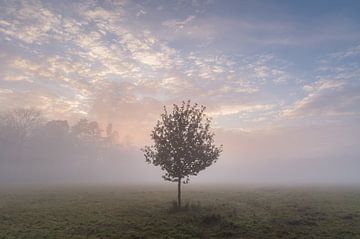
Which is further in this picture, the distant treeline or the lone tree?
the distant treeline

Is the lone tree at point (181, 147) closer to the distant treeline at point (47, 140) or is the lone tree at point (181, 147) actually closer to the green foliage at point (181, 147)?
the green foliage at point (181, 147)

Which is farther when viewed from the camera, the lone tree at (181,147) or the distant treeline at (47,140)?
the distant treeline at (47,140)

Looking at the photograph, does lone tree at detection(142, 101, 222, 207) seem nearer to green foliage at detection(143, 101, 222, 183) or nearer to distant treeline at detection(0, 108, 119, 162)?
green foliage at detection(143, 101, 222, 183)

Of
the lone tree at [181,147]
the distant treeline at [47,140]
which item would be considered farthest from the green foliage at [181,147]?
the distant treeline at [47,140]

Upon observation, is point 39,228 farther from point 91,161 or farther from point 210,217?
point 91,161

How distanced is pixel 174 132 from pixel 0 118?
125655 millimetres

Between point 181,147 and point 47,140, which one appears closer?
point 181,147

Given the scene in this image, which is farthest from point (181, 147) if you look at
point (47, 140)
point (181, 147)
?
point (47, 140)

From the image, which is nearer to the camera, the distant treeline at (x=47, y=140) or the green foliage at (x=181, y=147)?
the green foliage at (x=181, y=147)

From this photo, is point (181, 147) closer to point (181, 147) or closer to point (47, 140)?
point (181, 147)

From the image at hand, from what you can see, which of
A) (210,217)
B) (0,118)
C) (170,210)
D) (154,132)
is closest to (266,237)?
(210,217)

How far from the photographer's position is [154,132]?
4456 cm

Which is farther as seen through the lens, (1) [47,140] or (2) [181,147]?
(1) [47,140]

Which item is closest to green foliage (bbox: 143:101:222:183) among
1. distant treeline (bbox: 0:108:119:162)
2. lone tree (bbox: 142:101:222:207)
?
lone tree (bbox: 142:101:222:207)
